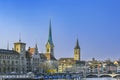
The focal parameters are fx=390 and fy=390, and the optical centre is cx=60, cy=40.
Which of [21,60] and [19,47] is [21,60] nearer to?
[21,60]

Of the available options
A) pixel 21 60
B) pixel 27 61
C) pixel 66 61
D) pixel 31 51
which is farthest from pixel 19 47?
pixel 66 61

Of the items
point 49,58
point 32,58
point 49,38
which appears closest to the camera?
point 32,58

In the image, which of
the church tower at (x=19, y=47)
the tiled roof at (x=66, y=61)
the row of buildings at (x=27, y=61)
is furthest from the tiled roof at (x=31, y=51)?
the tiled roof at (x=66, y=61)

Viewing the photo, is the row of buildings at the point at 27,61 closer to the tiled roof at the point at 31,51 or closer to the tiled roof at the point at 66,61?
the tiled roof at the point at 31,51

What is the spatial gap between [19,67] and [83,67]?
2262 inches

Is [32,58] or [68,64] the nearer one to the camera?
[32,58]

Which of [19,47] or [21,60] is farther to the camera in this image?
[19,47]

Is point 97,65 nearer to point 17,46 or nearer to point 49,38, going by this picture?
point 49,38

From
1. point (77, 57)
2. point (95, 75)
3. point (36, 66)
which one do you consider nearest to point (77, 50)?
point (77, 57)

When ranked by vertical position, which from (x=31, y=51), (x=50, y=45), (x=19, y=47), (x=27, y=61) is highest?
(x=50, y=45)

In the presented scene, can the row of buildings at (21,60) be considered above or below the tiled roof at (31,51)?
below

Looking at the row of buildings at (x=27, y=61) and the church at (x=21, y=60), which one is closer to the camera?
the church at (x=21, y=60)

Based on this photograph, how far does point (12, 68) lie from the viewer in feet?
303

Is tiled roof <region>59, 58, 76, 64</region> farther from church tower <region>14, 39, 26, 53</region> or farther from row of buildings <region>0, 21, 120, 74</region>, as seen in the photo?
church tower <region>14, 39, 26, 53</region>
